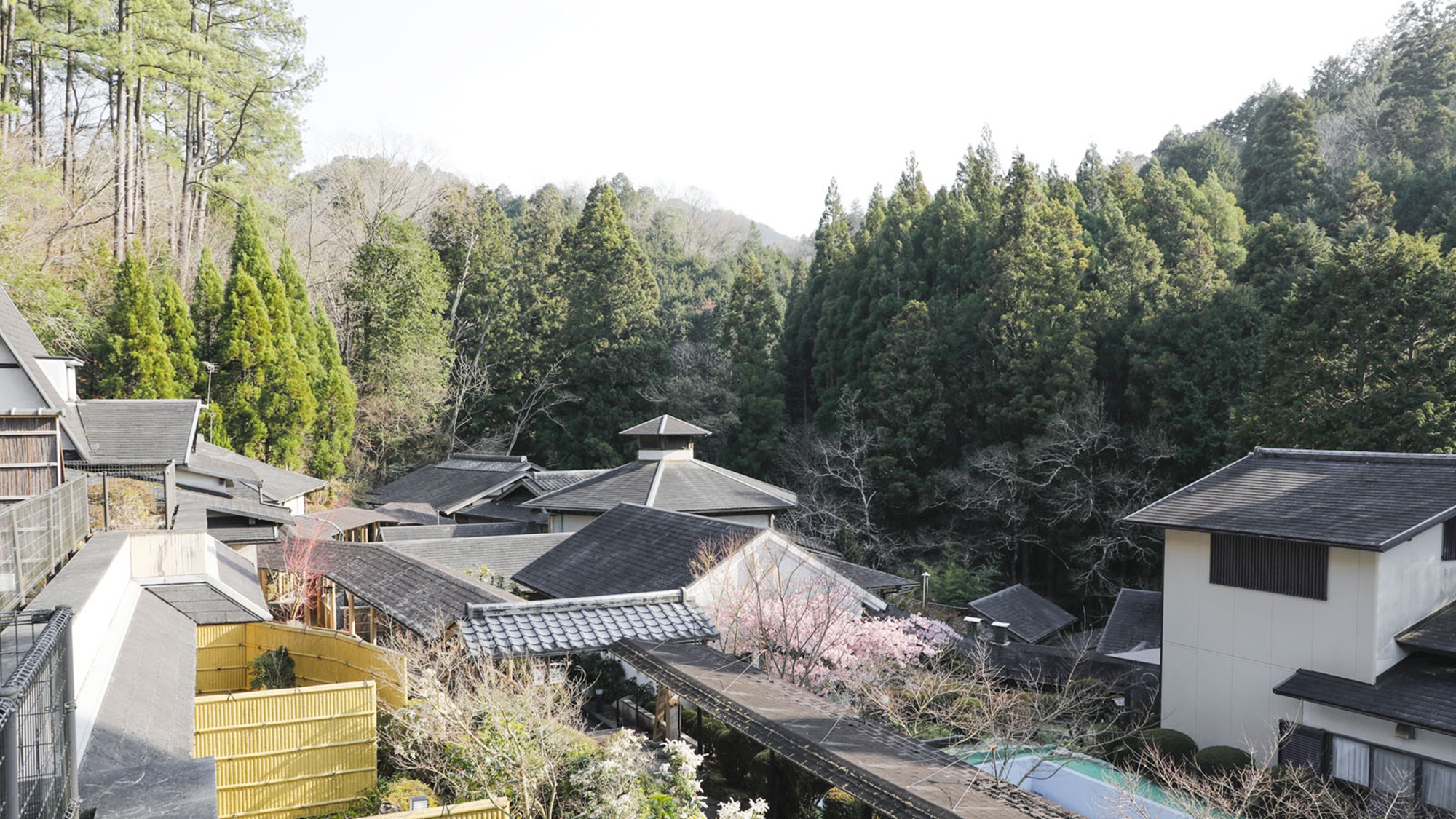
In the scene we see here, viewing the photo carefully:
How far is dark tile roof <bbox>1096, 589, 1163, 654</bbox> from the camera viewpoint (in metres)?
20.2

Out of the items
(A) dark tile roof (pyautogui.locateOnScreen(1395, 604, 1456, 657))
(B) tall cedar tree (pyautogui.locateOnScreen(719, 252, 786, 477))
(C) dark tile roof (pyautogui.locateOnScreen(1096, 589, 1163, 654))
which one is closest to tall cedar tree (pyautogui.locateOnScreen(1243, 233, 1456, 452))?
(C) dark tile roof (pyautogui.locateOnScreen(1096, 589, 1163, 654))

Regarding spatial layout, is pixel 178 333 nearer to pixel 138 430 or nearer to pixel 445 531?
pixel 445 531

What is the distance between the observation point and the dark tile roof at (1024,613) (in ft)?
78.7

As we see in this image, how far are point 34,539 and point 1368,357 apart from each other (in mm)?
25432

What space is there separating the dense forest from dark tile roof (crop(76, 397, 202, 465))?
5.25m

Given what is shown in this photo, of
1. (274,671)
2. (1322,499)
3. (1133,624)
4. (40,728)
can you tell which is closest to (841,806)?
(40,728)

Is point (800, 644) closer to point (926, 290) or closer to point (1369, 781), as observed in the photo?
point (1369, 781)

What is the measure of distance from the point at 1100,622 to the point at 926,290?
1390 centimetres

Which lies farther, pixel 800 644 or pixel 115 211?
pixel 115 211

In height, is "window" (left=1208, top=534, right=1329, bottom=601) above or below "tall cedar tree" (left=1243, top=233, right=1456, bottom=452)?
below

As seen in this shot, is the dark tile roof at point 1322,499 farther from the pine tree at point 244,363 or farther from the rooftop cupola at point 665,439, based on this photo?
the pine tree at point 244,363

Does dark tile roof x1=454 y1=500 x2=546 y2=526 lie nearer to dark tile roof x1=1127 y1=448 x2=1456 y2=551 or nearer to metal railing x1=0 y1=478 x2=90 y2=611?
metal railing x1=0 y1=478 x2=90 y2=611

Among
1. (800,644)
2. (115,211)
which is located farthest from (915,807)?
(115,211)

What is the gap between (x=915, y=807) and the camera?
6551mm
